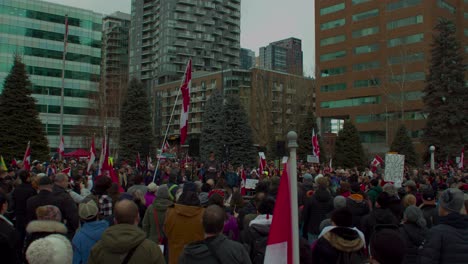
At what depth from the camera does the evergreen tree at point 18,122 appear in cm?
3438

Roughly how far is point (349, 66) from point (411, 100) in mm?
13195

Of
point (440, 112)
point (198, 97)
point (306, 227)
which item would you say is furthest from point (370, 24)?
point (306, 227)

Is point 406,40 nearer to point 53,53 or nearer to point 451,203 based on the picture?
point 53,53

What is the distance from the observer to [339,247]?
4605 millimetres

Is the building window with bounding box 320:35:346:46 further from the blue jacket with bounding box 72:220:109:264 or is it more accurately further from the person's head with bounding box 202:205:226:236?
the person's head with bounding box 202:205:226:236

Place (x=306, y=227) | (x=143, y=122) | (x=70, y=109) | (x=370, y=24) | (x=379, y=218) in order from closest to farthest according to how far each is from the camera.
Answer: (x=379, y=218) → (x=306, y=227) → (x=143, y=122) → (x=370, y=24) → (x=70, y=109)

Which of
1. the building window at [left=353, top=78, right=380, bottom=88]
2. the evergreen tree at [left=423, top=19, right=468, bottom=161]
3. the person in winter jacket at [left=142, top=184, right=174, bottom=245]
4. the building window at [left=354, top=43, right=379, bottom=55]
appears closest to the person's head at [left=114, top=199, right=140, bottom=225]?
the person in winter jacket at [left=142, top=184, right=174, bottom=245]

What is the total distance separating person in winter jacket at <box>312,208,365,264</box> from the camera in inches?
181

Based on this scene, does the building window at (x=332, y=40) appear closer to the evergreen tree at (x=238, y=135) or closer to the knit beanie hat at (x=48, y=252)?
the evergreen tree at (x=238, y=135)

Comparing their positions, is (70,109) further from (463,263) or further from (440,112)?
(463,263)

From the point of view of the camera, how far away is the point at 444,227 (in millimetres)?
4531

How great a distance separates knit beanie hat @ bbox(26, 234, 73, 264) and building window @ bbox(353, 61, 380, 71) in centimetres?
7083

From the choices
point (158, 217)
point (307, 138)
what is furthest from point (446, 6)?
point (158, 217)

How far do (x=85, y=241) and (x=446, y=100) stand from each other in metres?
42.8
